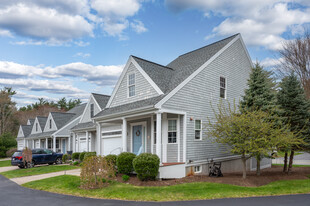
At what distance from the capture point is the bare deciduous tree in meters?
26.7

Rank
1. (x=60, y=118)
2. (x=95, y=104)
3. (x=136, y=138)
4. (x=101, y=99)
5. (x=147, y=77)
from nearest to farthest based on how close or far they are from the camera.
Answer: (x=147, y=77)
(x=136, y=138)
(x=95, y=104)
(x=101, y=99)
(x=60, y=118)

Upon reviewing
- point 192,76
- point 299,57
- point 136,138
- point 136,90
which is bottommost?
point 136,138

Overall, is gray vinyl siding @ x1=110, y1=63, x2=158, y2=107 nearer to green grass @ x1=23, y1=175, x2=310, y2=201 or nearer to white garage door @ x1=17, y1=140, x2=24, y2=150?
green grass @ x1=23, y1=175, x2=310, y2=201

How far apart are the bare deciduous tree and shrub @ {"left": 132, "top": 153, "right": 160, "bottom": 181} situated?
2085 centimetres

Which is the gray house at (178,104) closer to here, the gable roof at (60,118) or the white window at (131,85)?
the white window at (131,85)

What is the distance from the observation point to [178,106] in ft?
45.3

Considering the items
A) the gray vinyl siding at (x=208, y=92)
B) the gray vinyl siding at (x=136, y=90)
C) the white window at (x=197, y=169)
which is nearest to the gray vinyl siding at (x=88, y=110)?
the gray vinyl siding at (x=136, y=90)

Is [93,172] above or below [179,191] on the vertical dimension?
above

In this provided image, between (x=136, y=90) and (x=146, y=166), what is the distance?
5.57m

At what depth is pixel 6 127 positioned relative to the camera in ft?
189

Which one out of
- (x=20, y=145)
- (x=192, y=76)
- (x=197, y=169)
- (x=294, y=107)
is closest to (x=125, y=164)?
(x=197, y=169)

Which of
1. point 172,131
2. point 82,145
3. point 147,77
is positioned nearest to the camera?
point 172,131

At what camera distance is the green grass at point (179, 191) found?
31.8ft

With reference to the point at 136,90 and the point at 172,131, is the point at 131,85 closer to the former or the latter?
the point at 136,90
